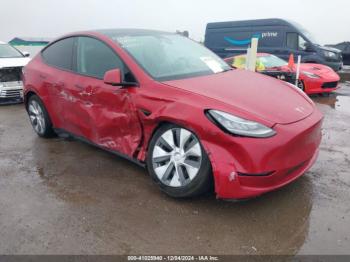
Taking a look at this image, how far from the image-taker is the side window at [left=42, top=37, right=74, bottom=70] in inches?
177

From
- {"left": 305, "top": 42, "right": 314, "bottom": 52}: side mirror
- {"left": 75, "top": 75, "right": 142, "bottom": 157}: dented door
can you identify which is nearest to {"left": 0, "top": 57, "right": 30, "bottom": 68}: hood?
{"left": 75, "top": 75, "right": 142, "bottom": 157}: dented door

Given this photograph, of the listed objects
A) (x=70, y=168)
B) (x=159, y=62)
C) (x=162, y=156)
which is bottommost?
(x=70, y=168)

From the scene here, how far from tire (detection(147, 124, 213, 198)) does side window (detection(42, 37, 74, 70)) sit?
176cm

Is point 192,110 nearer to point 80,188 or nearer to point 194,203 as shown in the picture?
point 194,203

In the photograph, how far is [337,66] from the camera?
41.1ft

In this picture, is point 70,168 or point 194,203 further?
point 70,168

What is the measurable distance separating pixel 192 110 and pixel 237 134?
43cm

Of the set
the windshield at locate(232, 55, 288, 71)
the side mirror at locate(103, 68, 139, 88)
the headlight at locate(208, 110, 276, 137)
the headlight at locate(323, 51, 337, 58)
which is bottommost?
the headlight at locate(323, 51, 337, 58)

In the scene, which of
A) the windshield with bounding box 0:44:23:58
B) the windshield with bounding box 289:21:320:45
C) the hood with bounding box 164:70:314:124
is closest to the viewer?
the hood with bounding box 164:70:314:124

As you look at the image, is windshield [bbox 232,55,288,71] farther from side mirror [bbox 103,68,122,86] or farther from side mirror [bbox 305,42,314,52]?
side mirror [bbox 103,68,122,86]

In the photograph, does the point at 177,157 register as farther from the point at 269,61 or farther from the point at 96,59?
the point at 269,61

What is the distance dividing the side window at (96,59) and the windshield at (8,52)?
17.8 feet

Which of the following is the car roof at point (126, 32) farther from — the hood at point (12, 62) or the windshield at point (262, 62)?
the windshield at point (262, 62)

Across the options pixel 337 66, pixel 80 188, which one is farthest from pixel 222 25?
pixel 80 188
